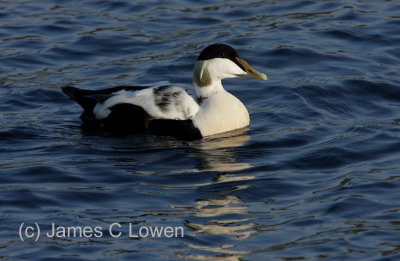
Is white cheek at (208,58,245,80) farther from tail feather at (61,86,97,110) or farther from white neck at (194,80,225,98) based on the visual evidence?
tail feather at (61,86,97,110)

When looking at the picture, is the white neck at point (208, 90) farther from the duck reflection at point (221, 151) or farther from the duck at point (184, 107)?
the duck reflection at point (221, 151)

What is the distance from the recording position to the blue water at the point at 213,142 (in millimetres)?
6359

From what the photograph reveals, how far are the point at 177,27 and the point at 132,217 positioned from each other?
6.31m

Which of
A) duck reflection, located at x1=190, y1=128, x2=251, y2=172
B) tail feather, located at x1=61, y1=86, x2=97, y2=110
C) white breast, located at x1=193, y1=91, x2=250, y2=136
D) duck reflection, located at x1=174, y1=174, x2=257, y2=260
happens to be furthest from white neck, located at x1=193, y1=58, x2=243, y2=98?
duck reflection, located at x1=174, y1=174, x2=257, y2=260

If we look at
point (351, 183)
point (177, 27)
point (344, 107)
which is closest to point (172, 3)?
point (177, 27)

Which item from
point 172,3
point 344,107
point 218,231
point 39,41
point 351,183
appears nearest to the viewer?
point 218,231

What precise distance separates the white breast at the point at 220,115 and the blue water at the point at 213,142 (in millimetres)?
166

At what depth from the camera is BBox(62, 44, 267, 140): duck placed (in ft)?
29.3

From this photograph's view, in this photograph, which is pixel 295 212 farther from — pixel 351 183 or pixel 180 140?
pixel 180 140

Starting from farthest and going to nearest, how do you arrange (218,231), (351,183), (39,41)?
1. (39,41)
2. (351,183)
3. (218,231)

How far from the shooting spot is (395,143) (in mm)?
8438

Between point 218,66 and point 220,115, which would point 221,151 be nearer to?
point 220,115

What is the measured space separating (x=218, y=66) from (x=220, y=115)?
56cm

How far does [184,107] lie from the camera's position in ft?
29.5
